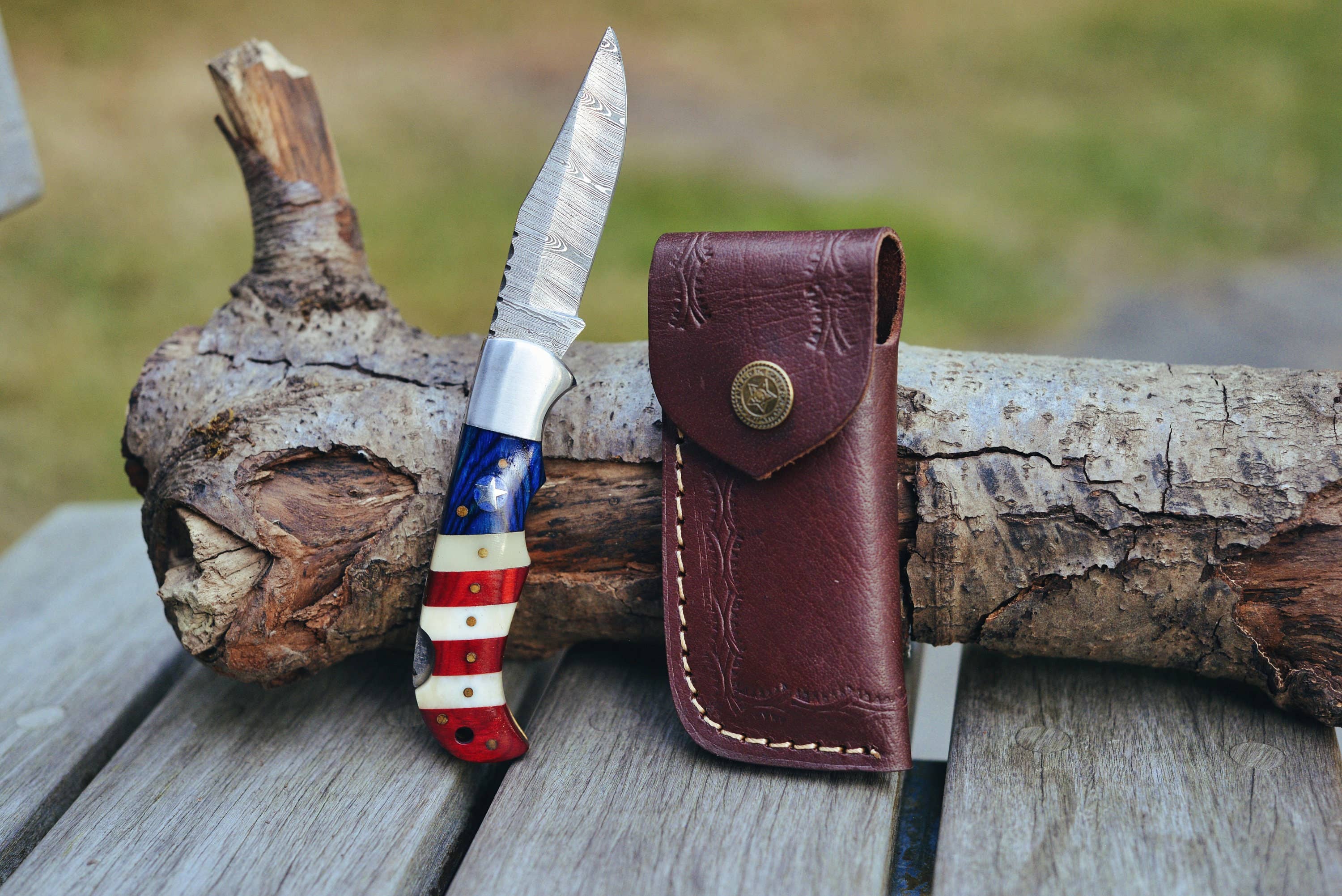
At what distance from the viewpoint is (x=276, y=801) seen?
159 cm

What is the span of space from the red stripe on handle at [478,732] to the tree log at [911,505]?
0.24 metres

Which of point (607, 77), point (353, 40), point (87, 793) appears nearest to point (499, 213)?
point (353, 40)

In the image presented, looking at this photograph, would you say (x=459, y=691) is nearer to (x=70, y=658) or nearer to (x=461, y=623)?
(x=461, y=623)

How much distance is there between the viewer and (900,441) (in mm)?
1615

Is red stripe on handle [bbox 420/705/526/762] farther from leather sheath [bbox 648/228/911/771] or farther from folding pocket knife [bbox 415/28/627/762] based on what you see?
leather sheath [bbox 648/228/911/771]

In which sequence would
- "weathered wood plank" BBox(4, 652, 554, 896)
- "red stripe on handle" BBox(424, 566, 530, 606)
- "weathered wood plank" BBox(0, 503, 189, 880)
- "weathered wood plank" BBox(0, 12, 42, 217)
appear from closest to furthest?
"weathered wood plank" BBox(4, 652, 554, 896) → "red stripe on handle" BBox(424, 566, 530, 606) → "weathered wood plank" BBox(0, 503, 189, 880) → "weathered wood plank" BBox(0, 12, 42, 217)

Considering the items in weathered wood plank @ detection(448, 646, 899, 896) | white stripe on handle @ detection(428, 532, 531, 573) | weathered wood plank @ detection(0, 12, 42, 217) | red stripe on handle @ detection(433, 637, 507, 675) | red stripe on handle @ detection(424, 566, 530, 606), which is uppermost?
weathered wood plank @ detection(0, 12, 42, 217)

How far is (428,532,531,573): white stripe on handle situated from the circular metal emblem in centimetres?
42

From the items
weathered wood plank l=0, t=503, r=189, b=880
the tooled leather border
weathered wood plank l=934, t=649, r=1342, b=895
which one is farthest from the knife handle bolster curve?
weathered wood plank l=0, t=503, r=189, b=880

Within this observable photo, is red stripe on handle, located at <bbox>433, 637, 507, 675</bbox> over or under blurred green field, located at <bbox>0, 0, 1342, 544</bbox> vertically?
over

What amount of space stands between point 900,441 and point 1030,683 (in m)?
0.54

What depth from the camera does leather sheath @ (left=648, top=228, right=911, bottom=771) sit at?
1500 millimetres

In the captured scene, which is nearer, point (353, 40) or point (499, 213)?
point (499, 213)

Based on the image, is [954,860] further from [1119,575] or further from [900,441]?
[900,441]
